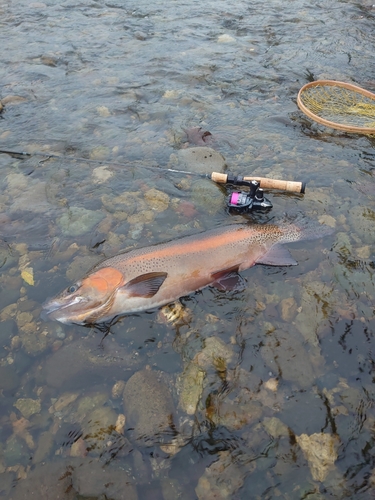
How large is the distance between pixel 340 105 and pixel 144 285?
236 inches

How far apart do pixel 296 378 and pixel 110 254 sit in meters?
2.78

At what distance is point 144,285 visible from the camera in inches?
183

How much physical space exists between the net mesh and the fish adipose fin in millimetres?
4246

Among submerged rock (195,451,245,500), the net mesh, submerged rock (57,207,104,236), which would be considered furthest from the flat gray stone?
submerged rock (195,451,245,500)

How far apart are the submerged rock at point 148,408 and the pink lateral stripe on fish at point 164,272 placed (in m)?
0.88

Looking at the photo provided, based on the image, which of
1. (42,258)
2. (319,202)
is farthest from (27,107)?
(319,202)

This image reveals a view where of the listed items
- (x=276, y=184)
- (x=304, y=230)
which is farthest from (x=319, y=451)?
(x=276, y=184)

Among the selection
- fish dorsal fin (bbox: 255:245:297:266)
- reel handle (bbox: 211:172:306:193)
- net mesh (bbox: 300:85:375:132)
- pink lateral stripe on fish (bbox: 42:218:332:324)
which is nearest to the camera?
pink lateral stripe on fish (bbox: 42:218:332:324)

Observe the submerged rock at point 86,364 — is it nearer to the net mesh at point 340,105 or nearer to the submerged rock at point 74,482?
the submerged rock at point 74,482

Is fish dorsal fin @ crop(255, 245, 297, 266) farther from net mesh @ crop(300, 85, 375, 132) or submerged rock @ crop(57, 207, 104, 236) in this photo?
net mesh @ crop(300, 85, 375, 132)

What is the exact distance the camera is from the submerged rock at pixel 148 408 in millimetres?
3854

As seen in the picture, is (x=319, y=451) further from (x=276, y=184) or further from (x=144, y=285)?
(x=276, y=184)

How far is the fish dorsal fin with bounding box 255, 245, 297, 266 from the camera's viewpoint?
5188 mm

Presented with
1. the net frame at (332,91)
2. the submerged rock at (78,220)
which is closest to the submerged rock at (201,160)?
the submerged rock at (78,220)
